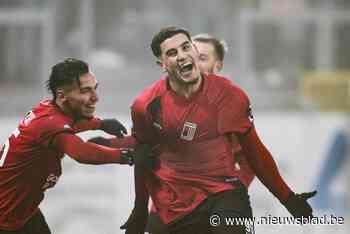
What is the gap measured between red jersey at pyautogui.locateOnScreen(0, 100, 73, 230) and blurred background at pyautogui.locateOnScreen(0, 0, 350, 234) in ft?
10.7

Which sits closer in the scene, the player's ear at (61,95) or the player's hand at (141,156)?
the player's hand at (141,156)

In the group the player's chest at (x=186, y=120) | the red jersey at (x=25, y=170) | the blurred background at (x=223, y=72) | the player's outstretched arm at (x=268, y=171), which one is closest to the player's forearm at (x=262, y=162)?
the player's outstretched arm at (x=268, y=171)

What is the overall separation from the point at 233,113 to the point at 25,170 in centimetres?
106

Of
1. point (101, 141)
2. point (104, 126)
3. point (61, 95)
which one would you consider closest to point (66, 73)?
point (61, 95)

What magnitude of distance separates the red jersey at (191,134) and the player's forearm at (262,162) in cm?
7

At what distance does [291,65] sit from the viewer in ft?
30.3

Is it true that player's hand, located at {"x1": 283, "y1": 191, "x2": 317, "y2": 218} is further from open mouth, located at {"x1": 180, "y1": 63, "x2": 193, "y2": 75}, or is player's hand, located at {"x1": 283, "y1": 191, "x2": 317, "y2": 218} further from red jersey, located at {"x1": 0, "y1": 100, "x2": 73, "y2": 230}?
red jersey, located at {"x1": 0, "y1": 100, "x2": 73, "y2": 230}

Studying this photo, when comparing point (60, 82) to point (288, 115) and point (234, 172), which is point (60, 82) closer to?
point (234, 172)

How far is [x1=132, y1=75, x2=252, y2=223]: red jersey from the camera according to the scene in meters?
5.17

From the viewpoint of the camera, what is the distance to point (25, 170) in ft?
17.4

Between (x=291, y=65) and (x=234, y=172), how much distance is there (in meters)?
4.14

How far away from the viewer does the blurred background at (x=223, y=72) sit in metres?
8.76

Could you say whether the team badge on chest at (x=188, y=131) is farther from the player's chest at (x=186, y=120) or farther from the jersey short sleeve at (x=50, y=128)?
the jersey short sleeve at (x=50, y=128)

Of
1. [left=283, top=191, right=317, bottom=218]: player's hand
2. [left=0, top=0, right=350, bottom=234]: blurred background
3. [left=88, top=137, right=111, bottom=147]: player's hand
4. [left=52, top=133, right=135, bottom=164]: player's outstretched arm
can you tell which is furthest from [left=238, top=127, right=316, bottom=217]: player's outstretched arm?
[left=0, top=0, right=350, bottom=234]: blurred background
